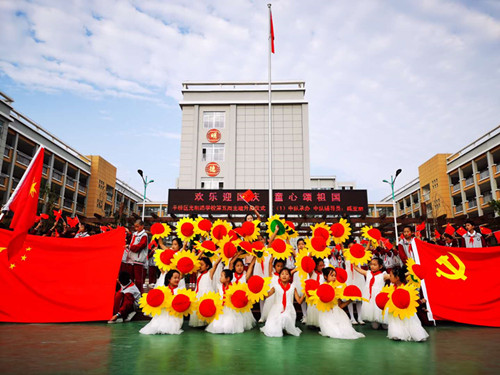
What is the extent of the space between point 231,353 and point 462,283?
5027 mm

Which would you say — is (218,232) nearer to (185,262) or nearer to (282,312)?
(185,262)

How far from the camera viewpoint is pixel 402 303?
5336 mm

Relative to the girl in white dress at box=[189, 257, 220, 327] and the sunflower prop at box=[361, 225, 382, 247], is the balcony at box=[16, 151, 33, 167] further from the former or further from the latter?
the sunflower prop at box=[361, 225, 382, 247]

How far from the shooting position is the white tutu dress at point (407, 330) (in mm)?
5345

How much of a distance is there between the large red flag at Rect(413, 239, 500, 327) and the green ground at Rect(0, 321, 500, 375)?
1.76 feet

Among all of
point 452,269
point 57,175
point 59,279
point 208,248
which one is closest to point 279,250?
point 208,248

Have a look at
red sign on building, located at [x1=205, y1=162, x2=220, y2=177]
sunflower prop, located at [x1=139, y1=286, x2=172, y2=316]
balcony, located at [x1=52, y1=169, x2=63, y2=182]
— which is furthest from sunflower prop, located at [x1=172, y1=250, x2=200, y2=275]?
balcony, located at [x1=52, y1=169, x2=63, y2=182]

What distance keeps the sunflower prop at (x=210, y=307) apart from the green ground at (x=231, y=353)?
1.07ft

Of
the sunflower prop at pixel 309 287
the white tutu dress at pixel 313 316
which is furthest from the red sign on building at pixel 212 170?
the sunflower prop at pixel 309 287

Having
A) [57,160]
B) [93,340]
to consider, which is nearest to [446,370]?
[93,340]

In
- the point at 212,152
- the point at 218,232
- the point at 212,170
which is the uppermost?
the point at 212,152

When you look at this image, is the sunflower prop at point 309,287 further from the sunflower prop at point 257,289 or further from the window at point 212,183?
the window at point 212,183

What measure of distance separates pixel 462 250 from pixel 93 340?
7093mm

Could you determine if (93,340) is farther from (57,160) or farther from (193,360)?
(57,160)
